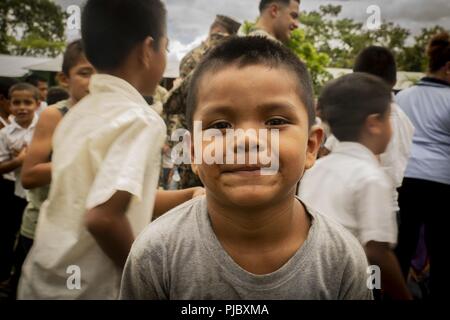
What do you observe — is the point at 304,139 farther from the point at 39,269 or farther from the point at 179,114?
the point at 39,269

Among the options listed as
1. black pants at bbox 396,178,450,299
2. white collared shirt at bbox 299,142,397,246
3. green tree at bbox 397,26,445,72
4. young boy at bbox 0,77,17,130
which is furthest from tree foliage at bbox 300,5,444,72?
young boy at bbox 0,77,17,130

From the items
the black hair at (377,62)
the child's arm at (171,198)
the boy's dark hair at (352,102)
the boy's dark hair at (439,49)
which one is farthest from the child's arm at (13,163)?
the boy's dark hair at (439,49)

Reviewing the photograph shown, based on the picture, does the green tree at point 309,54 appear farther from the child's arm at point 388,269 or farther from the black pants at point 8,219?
the black pants at point 8,219

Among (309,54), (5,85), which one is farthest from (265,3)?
(5,85)

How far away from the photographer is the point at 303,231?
113 centimetres

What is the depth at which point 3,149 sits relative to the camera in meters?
1.28

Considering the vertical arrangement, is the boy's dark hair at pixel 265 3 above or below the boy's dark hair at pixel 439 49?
above

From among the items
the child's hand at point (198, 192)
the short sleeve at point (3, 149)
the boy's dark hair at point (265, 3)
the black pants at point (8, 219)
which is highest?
the boy's dark hair at point (265, 3)

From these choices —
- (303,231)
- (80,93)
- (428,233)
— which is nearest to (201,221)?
(303,231)

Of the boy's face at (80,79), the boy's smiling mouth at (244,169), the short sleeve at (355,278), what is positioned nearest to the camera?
the boy's smiling mouth at (244,169)

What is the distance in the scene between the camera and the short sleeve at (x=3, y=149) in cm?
127

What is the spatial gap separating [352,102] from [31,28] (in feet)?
2.90

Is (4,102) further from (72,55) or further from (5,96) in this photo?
(72,55)

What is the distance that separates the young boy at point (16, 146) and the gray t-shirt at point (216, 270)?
1.28 ft
